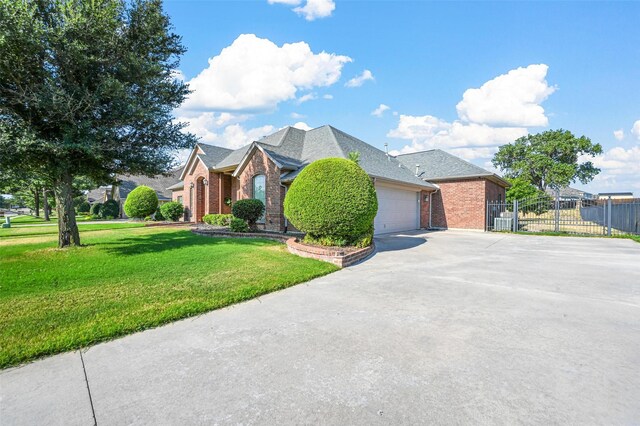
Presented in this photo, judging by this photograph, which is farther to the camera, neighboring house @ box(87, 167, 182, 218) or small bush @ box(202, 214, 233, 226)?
neighboring house @ box(87, 167, 182, 218)

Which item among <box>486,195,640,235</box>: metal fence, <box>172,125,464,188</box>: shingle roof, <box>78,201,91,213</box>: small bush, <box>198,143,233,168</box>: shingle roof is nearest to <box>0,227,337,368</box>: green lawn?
<box>172,125,464,188</box>: shingle roof

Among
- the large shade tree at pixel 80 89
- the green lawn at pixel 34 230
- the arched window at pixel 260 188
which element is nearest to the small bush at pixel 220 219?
the arched window at pixel 260 188

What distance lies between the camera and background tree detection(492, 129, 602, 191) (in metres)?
35.9

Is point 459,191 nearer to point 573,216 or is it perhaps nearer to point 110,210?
point 573,216

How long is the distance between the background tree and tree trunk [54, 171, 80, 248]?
43.6 meters

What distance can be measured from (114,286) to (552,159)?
1829 inches

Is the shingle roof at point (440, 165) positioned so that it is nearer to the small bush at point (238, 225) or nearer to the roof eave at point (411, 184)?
the roof eave at point (411, 184)

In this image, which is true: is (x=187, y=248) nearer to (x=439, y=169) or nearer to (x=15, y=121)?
(x=15, y=121)

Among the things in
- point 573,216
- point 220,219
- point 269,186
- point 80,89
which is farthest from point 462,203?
point 80,89

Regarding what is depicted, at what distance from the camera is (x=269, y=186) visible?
50.2ft

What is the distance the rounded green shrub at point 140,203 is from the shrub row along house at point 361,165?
3012mm

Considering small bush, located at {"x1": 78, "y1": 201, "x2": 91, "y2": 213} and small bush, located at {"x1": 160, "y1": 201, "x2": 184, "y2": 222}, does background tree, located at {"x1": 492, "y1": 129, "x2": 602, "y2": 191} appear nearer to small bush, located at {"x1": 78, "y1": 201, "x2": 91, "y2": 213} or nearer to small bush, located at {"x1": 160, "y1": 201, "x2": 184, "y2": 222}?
small bush, located at {"x1": 160, "y1": 201, "x2": 184, "y2": 222}

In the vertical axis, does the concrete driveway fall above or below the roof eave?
below

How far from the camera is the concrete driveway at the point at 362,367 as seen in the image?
7.57 ft
